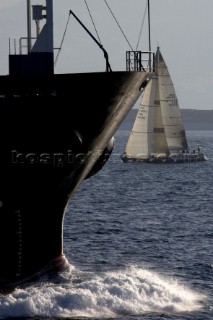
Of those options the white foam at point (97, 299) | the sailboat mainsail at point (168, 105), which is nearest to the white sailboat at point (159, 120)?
the sailboat mainsail at point (168, 105)

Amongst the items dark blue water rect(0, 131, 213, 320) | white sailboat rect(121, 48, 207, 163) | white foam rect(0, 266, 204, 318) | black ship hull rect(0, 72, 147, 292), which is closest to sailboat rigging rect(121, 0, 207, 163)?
white sailboat rect(121, 48, 207, 163)

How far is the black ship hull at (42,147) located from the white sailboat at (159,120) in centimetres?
12504

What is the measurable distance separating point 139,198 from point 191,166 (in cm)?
7727

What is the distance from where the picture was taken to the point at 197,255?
2276 inches

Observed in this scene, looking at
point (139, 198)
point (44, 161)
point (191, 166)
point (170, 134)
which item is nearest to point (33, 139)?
point (44, 161)

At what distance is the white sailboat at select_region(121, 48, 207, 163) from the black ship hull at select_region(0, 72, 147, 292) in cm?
12504

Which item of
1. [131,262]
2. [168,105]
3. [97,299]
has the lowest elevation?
[131,262]

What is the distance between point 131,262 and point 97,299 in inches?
614

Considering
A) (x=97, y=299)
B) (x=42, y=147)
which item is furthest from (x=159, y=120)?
(x=42, y=147)

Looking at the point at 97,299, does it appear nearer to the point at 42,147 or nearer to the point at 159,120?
the point at 42,147

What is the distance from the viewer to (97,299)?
38.8 m

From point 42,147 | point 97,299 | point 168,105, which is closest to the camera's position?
point 42,147

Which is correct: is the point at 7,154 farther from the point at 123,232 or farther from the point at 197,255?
the point at 123,232

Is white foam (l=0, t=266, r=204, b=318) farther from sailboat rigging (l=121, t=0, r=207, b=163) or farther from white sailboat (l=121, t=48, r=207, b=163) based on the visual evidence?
white sailboat (l=121, t=48, r=207, b=163)
